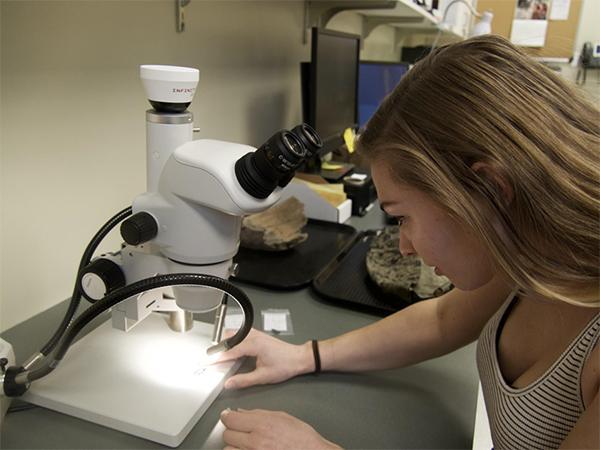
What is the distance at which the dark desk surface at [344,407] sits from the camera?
71cm

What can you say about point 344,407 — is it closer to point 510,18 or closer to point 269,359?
point 269,359

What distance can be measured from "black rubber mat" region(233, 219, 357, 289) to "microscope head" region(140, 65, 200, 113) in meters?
0.49

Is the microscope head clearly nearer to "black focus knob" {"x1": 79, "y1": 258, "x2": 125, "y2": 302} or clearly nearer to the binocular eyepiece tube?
the binocular eyepiece tube

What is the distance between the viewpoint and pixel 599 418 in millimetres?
555

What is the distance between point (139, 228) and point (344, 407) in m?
0.42

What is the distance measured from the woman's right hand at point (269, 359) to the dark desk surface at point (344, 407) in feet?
0.05

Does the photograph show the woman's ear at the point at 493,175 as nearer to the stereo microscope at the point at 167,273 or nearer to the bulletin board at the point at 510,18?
the stereo microscope at the point at 167,273

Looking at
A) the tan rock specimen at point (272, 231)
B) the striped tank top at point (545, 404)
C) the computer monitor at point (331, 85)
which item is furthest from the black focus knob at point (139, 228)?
the computer monitor at point (331, 85)

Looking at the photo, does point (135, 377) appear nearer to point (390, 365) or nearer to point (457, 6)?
point (390, 365)

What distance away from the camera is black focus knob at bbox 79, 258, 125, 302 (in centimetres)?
68

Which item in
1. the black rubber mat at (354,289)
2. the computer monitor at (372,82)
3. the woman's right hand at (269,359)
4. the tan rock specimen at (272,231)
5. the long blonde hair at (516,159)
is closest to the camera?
the long blonde hair at (516,159)

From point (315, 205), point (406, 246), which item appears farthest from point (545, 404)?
point (315, 205)

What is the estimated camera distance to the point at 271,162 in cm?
59

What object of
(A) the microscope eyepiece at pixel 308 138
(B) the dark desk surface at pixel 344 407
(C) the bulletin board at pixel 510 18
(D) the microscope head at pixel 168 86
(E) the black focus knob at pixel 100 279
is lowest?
(B) the dark desk surface at pixel 344 407
